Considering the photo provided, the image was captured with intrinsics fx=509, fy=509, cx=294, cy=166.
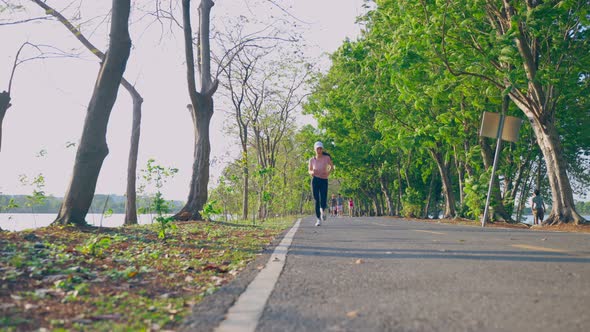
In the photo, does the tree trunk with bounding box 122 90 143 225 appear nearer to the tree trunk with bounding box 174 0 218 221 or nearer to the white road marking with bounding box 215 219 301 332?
the tree trunk with bounding box 174 0 218 221

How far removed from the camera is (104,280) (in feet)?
15.4

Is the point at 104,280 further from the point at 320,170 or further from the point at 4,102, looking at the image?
the point at 320,170

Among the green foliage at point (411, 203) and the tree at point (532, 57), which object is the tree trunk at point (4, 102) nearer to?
the tree at point (532, 57)

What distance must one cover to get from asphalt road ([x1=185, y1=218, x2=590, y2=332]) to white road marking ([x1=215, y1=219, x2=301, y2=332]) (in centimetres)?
6

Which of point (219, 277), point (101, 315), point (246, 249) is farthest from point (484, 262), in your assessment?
point (101, 315)

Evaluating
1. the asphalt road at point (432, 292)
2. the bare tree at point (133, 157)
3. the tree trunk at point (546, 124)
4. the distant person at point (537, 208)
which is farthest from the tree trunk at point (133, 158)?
the distant person at point (537, 208)

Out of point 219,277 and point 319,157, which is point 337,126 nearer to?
point 319,157

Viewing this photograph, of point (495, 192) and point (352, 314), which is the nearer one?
point (352, 314)

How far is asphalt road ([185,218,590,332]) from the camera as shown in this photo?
3.07 meters

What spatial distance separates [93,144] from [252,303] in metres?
6.99

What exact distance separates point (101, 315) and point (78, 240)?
15.9ft

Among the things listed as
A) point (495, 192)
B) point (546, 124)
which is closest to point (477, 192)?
point (495, 192)

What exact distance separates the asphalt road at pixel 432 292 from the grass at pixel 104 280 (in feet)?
1.59

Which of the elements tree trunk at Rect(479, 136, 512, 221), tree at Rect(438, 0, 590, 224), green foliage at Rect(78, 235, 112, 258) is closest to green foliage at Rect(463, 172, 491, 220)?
tree trunk at Rect(479, 136, 512, 221)
